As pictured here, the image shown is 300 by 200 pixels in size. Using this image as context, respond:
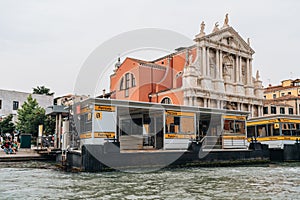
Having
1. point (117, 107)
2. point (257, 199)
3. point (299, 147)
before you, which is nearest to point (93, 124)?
point (117, 107)

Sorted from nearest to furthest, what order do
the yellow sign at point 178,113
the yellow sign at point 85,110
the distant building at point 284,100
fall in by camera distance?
the yellow sign at point 85,110 < the yellow sign at point 178,113 < the distant building at point 284,100

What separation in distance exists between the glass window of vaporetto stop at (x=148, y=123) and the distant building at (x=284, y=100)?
23216 mm

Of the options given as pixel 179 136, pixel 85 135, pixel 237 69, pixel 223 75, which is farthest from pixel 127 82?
pixel 85 135

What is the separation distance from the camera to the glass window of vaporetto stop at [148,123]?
54.1 ft

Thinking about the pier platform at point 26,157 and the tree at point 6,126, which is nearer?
the pier platform at point 26,157

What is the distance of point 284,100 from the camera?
49.4 meters

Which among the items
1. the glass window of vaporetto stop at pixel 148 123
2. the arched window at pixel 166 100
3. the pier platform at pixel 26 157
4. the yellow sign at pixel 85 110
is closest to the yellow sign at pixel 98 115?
the glass window of vaporetto stop at pixel 148 123

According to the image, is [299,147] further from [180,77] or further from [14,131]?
[14,131]

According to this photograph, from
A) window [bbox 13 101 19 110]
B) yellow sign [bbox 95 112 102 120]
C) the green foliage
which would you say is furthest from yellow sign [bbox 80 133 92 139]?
window [bbox 13 101 19 110]

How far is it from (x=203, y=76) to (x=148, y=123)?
16.4 m

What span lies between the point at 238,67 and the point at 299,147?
1735 cm

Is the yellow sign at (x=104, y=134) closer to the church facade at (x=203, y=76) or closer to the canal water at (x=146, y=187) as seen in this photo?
the canal water at (x=146, y=187)

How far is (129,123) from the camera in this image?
2083 centimetres

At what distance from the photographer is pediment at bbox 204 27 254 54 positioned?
37509 mm
